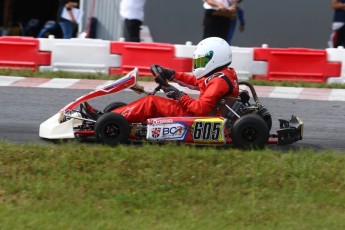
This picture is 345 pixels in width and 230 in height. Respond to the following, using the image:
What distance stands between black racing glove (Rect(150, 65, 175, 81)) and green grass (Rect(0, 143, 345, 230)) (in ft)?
2.81

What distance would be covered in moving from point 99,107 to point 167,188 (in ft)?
11.4

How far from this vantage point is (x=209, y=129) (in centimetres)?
751

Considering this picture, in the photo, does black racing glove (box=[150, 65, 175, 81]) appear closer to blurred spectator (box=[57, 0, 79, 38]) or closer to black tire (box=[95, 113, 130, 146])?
black tire (box=[95, 113, 130, 146])

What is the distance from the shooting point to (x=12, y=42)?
12391mm

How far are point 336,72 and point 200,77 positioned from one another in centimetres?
459

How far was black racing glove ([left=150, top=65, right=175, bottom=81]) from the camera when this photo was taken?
783cm

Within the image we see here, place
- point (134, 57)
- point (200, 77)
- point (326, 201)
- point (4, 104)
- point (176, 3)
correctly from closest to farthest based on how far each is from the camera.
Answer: point (326, 201) → point (200, 77) → point (4, 104) → point (134, 57) → point (176, 3)

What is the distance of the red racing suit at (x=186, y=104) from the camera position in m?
7.57

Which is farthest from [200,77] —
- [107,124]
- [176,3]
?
[176,3]

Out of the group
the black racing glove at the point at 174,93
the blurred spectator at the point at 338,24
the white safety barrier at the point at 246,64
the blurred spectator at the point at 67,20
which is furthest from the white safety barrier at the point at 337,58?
Answer: the black racing glove at the point at 174,93

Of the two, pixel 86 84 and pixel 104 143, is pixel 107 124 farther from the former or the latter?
pixel 86 84

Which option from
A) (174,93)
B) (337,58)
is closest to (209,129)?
(174,93)

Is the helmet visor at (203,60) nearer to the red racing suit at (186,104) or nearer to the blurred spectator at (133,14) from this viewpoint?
the red racing suit at (186,104)

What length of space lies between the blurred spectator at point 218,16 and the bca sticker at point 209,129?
508 cm
